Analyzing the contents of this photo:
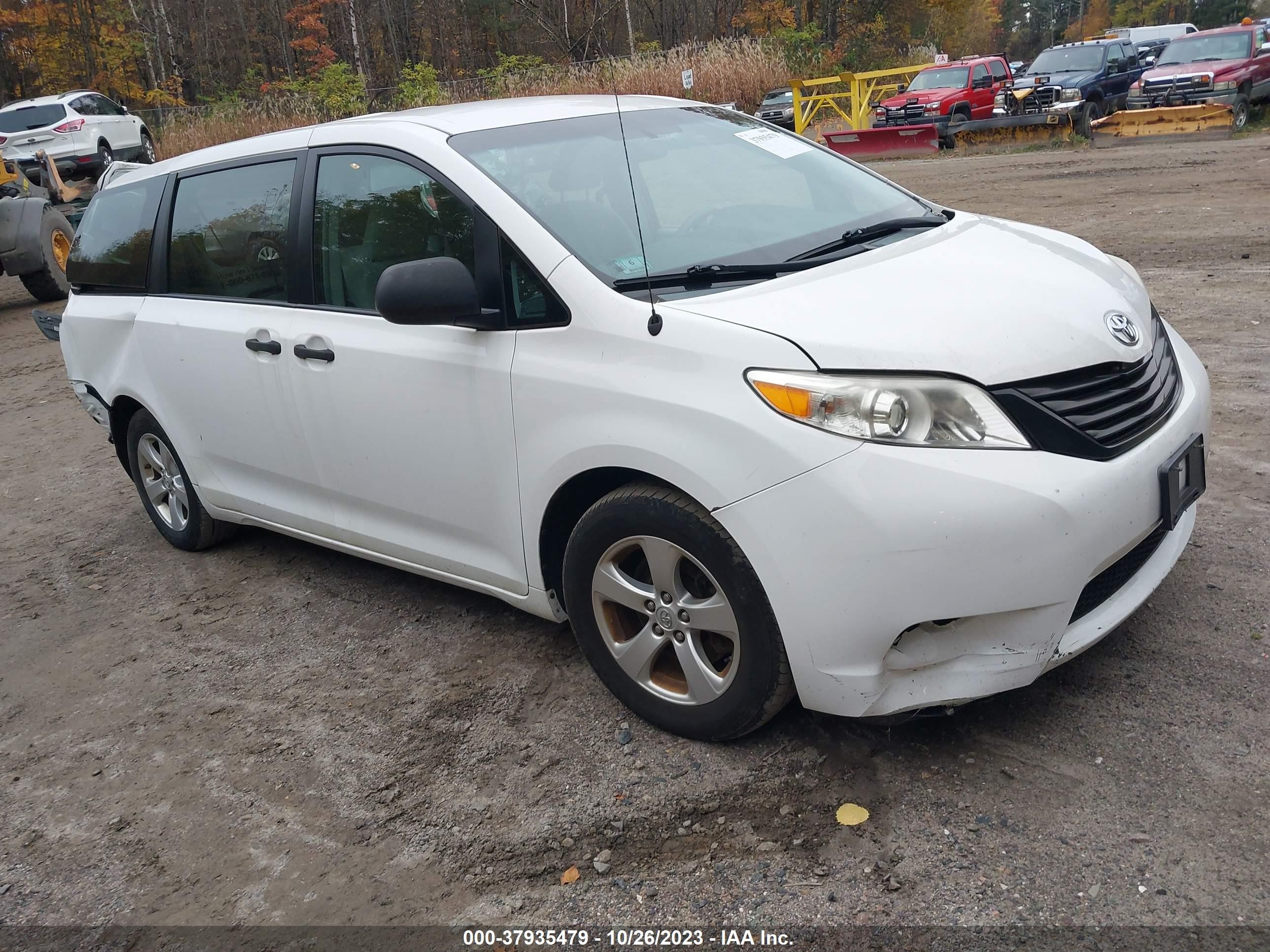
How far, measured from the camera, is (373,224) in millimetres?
3695

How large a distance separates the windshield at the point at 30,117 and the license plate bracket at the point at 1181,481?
73.5 feet

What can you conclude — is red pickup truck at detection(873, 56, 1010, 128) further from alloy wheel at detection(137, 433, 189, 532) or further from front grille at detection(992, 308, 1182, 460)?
front grille at detection(992, 308, 1182, 460)

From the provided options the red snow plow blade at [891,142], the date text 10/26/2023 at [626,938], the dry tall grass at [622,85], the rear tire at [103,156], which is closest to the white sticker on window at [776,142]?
the date text 10/26/2023 at [626,938]

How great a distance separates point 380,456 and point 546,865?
1.58 meters

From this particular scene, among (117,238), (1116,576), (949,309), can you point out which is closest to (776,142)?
(949,309)

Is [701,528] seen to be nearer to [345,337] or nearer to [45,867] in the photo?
[345,337]

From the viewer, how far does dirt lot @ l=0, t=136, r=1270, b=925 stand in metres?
2.50

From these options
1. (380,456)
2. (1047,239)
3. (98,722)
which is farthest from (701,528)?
(98,722)

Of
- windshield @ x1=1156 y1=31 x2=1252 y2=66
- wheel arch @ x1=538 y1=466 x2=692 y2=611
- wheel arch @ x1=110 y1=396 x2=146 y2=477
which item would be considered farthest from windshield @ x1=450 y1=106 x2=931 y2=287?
windshield @ x1=1156 y1=31 x2=1252 y2=66

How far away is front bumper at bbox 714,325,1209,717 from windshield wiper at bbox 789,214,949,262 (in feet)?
3.12

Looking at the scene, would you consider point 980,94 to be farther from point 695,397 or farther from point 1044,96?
point 695,397

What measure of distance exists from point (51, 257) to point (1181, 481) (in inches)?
586

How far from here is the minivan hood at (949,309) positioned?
2635 mm

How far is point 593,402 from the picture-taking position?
2979mm
